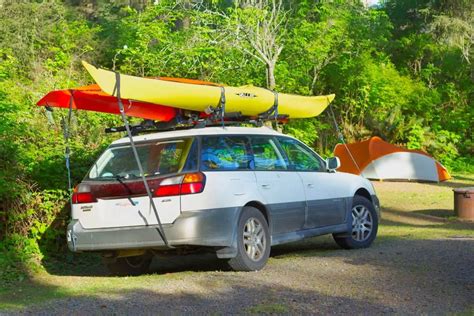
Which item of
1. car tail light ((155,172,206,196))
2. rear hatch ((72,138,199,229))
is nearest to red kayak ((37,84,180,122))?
rear hatch ((72,138,199,229))

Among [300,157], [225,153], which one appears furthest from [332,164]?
[225,153]

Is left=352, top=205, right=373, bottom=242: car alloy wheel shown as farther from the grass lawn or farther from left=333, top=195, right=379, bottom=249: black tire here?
the grass lawn

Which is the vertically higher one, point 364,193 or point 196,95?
point 196,95

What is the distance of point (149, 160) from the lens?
8445 mm

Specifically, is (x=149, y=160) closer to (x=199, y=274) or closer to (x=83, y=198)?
(x=83, y=198)

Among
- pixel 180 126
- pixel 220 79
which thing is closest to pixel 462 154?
pixel 220 79

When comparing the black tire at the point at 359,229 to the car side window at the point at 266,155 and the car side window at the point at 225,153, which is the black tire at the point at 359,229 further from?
the car side window at the point at 225,153

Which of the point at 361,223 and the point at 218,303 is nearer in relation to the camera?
the point at 218,303

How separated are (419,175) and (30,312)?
17.9m

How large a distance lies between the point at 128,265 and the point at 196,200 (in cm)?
187

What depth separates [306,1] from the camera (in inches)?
981

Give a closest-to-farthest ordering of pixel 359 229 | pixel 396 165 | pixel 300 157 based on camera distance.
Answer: pixel 300 157, pixel 359 229, pixel 396 165

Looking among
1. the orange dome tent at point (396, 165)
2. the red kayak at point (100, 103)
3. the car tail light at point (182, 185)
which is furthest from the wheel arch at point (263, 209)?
the orange dome tent at point (396, 165)

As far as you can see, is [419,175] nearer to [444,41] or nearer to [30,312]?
[444,41]
